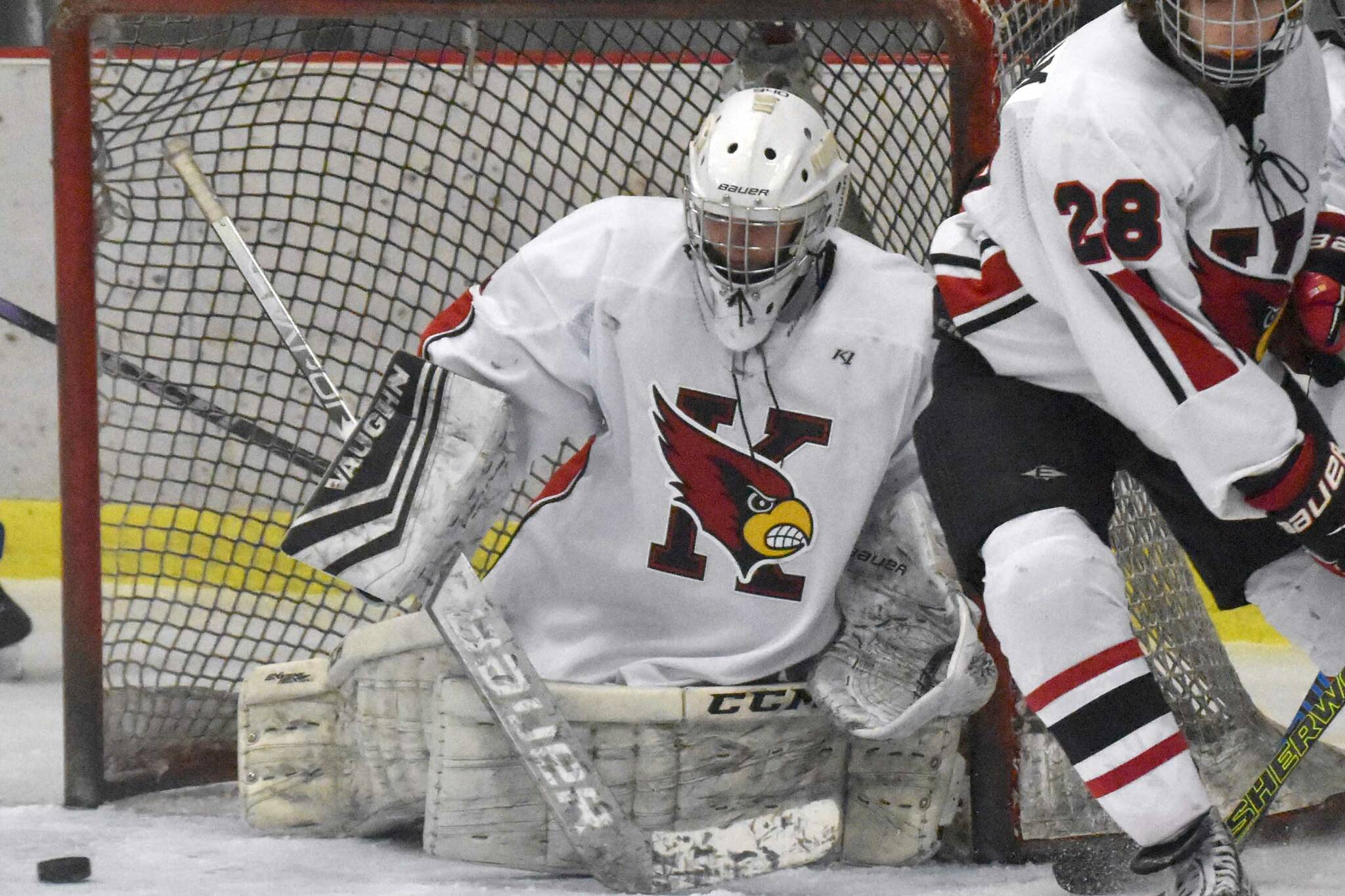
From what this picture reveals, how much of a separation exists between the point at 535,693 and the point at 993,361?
602 millimetres

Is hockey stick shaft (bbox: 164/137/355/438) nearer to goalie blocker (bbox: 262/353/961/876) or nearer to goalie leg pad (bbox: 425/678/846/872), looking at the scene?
goalie blocker (bbox: 262/353/961/876)

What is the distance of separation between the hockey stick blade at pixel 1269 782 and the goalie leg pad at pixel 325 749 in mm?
763

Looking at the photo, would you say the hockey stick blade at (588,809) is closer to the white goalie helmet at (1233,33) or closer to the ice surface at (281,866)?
the ice surface at (281,866)

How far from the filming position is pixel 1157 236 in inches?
62.1

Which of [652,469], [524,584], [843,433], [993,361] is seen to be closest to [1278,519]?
[993,361]

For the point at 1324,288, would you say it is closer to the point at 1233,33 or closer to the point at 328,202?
the point at 1233,33

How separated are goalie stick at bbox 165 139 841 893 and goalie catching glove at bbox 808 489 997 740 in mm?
129

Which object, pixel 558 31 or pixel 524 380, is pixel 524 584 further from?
pixel 558 31

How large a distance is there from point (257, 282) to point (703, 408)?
0.66m

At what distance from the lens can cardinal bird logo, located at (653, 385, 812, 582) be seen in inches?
79.3

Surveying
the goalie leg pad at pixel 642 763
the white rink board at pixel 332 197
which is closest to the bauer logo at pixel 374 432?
the goalie leg pad at pixel 642 763

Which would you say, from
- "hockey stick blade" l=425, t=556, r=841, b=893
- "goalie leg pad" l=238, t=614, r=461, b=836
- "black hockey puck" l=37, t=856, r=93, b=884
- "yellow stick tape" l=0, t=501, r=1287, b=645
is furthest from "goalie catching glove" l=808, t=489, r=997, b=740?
"yellow stick tape" l=0, t=501, r=1287, b=645

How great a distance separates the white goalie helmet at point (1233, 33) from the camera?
1.56 m

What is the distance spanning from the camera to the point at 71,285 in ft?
7.43
